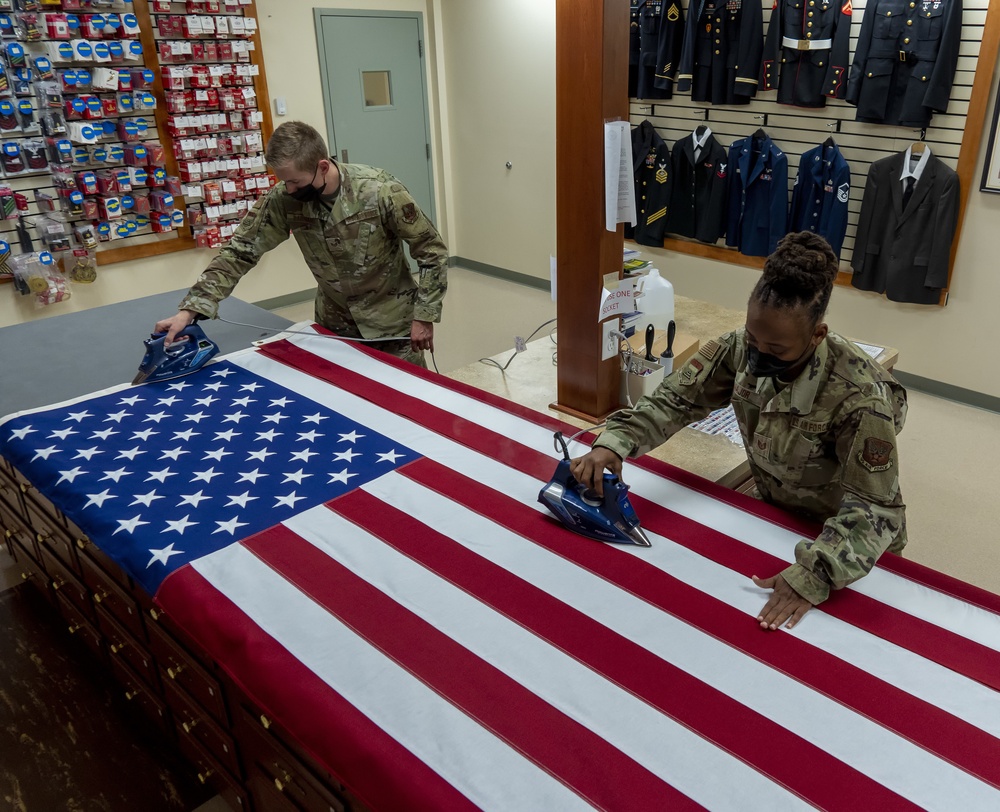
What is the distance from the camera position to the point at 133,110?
17.9 feet

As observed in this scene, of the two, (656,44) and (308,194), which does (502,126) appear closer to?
(656,44)

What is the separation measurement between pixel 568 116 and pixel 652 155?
3.70 metres

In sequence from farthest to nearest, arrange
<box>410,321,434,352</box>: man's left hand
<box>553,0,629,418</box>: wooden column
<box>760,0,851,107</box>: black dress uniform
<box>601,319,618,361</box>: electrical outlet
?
1. <box>760,0,851,107</box>: black dress uniform
2. <box>410,321,434,352</box>: man's left hand
3. <box>601,319,618,361</box>: electrical outlet
4. <box>553,0,629,418</box>: wooden column

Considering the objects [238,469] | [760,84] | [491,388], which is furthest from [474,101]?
[238,469]

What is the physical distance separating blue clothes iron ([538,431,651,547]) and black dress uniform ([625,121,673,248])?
170 inches

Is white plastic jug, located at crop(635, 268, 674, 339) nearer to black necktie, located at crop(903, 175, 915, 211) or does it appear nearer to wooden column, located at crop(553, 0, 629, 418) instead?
wooden column, located at crop(553, 0, 629, 418)

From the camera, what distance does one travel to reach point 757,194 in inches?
212

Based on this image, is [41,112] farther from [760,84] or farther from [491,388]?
[760,84]

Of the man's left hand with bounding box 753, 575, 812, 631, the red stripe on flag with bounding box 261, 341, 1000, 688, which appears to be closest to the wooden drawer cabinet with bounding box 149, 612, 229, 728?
the red stripe on flag with bounding box 261, 341, 1000, 688

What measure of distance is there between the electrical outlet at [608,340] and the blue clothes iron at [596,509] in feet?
2.52

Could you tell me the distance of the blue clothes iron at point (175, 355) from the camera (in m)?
2.79

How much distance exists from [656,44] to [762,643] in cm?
515

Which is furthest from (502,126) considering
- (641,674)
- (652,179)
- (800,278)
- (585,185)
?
(641,674)

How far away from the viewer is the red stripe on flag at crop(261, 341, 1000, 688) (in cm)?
147
